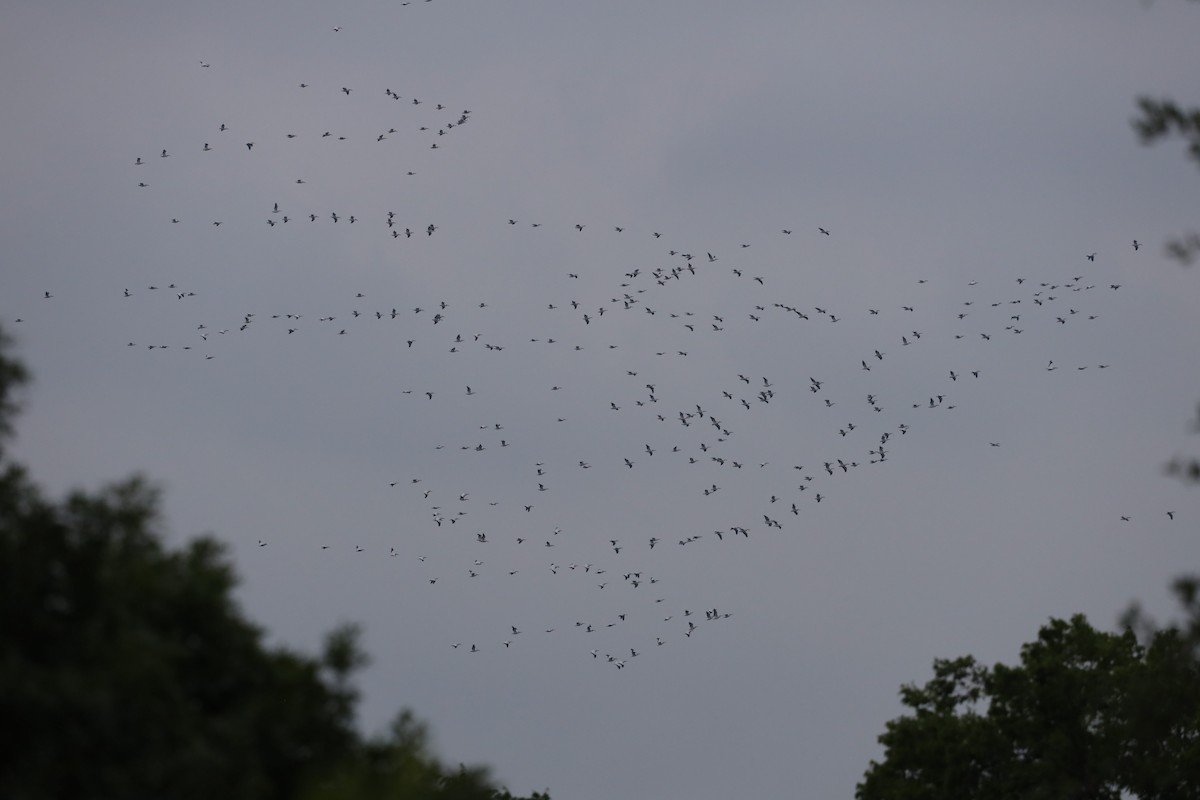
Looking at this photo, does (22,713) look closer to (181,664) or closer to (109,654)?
(109,654)

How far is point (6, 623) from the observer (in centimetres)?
1734

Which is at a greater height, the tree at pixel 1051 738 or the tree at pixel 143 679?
the tree at pixel 1051 738

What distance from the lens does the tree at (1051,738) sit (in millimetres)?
39688

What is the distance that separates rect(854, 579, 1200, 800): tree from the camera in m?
39.7

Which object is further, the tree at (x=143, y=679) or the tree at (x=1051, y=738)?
the tree at (x=1051, y=738)

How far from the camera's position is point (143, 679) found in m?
16.6

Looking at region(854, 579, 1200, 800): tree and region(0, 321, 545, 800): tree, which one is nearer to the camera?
region(0, 321, 545, 800): tree

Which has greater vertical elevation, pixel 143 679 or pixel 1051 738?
pixel 1051 738

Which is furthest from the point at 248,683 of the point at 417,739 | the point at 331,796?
the point at 331,796

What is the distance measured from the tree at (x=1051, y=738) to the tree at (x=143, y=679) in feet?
81.8

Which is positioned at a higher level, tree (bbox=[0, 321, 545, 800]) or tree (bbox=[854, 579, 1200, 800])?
tree (bbox=[854, 579, 1200, 800])

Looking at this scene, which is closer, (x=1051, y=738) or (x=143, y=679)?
(x=143, y=679)

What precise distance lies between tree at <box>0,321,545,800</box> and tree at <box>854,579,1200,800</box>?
81.8ft

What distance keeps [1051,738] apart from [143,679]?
30711 millimetres
